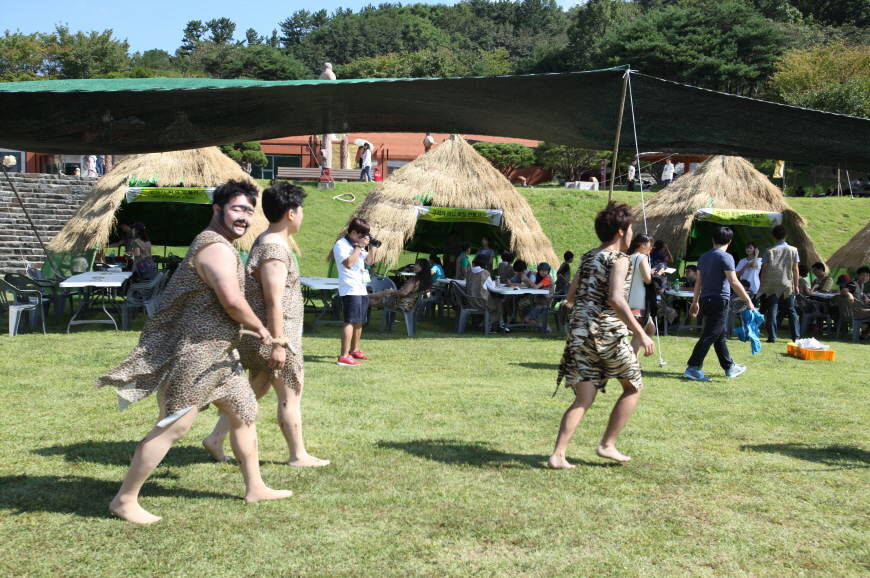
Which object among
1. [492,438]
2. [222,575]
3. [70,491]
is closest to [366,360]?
[492,438]

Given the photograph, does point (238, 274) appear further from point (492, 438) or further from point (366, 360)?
point (366, 360)

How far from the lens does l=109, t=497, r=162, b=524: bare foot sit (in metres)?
3.43

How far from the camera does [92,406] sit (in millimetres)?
5867

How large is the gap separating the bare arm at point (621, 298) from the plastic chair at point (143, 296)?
794cm

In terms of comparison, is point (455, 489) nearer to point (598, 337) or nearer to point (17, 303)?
point (598, 337)

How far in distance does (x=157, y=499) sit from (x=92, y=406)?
246 centimetres

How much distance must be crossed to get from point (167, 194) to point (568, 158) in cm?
2568

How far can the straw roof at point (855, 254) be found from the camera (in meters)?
15.1

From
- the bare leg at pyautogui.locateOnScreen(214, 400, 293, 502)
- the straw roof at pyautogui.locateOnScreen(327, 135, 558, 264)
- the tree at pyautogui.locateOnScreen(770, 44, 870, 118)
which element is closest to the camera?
the bare leg at pyautogui.locateOnScreen(214, 400, 293, 502)

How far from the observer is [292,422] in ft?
14.1

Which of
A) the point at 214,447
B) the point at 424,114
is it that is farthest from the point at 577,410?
the point at 424,114

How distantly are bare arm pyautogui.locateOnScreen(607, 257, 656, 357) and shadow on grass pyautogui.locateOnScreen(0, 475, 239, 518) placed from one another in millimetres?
2288

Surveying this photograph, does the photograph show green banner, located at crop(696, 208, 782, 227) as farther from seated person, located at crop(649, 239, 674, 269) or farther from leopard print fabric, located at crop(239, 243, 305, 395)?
leopard print fabric, located at crop(239, 243, 305, 395)

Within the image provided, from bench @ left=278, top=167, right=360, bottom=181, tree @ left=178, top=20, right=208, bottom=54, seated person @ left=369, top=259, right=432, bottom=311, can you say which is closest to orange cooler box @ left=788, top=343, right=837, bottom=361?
seated person @ left=369, top=259, right=432, bottom=311
